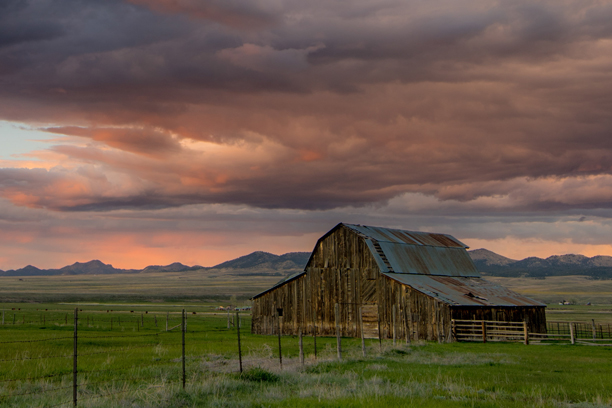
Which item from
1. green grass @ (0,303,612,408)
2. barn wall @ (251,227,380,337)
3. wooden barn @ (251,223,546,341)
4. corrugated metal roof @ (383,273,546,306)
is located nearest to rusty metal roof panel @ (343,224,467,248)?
wooden barn @ (251,223,546,341)

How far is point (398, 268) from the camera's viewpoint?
51781 millimetres

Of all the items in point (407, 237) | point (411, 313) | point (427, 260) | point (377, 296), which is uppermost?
point (407, 237)

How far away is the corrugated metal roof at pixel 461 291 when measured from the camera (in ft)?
149

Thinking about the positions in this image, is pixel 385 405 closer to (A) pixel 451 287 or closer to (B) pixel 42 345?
(B) pixel 42 345

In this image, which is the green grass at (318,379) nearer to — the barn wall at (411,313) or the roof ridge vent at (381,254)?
the barn wall at (411,313)

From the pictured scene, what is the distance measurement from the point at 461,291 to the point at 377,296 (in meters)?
8.13

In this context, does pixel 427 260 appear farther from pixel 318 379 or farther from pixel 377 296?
pixel 318 379

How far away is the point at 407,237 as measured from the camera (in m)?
60.7

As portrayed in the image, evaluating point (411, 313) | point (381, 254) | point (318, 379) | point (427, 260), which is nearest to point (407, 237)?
point (427, 260)

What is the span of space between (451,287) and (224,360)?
30023mm

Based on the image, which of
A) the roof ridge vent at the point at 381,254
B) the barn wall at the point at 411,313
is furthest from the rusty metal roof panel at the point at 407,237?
the barn wall at the point at 411,313

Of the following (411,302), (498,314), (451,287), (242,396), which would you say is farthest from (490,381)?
(451,287)

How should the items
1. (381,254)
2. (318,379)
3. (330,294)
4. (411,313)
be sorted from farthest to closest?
(330,294) < (381,254) < (411,313) < (318,379)

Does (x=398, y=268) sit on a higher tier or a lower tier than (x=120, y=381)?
higher
